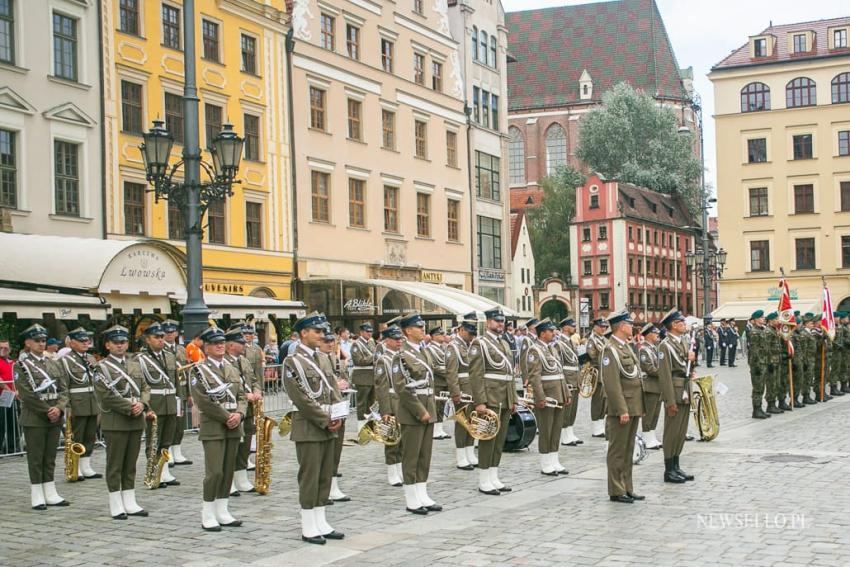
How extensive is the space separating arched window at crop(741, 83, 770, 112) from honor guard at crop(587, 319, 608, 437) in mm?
53281

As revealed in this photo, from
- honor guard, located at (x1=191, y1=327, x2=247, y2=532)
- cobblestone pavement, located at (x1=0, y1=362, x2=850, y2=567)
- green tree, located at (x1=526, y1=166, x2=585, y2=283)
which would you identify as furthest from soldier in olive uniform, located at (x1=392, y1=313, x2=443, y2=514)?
green tree, located at (x1=526, y1=166, x2=585, y2=283)

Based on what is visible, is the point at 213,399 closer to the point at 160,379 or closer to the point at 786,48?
the point at 160,379

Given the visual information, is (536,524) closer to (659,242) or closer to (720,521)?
(720,521)

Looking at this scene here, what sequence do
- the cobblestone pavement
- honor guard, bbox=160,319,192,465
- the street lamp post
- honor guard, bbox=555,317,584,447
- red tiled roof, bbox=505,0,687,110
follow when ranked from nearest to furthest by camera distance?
the cobblestone pavement < honor guard, bbox=160,319,192,465 < honor guard, bbox=555,317,584,447 < the street lamp post < red tiled roof, bbox=505,0,687,110

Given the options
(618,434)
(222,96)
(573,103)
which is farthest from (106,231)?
(573,103)

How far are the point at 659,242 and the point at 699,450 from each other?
244ft

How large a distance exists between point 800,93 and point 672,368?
59406 mm

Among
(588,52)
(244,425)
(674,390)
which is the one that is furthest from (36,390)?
(588,52)

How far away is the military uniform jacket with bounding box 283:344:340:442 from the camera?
9875mm

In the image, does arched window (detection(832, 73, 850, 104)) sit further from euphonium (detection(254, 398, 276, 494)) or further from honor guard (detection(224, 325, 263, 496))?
euphonium (detection(254, 398, 276, 494))

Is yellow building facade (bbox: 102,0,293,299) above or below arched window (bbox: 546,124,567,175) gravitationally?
below

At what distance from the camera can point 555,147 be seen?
105688 mm

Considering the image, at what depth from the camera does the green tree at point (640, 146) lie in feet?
266

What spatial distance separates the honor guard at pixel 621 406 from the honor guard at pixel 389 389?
2514 mm
